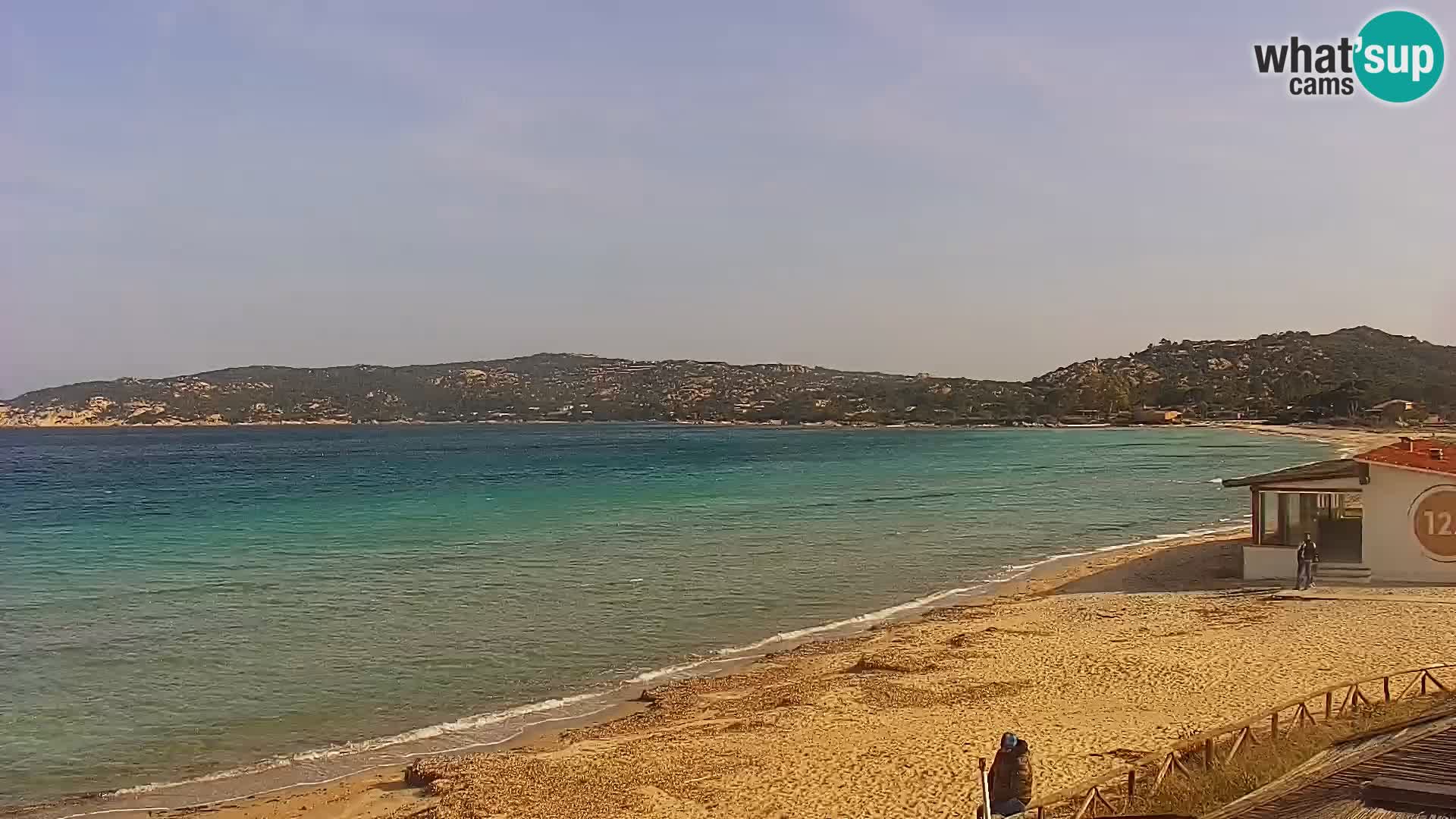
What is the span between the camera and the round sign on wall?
20734 millimetres

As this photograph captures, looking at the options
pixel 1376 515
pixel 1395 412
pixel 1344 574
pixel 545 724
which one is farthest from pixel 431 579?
pixel 1395 412

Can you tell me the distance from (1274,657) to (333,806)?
13.2 metres

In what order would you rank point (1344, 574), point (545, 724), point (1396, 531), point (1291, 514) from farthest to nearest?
point (1291, 514), point (1344, 574), point (1396, 531), point (545, 724)

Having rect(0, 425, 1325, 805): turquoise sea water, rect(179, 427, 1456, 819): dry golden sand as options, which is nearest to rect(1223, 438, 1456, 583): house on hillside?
rect(179, 427, 1456, 819): dry golden sand

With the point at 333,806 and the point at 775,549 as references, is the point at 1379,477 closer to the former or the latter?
the point at 775,549

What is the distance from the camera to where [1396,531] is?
2108 cm

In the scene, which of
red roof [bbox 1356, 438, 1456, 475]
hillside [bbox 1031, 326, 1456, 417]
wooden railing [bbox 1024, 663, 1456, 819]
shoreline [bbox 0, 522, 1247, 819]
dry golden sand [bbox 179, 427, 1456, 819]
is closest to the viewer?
wooden railing [bbox 1024, 663, 1456, 819]

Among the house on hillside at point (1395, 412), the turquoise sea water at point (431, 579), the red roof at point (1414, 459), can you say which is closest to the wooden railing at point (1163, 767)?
the turquoise sea water at point (431, 579)

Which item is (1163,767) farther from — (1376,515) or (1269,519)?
(1269,519)

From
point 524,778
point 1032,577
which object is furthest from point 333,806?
point 1032,577

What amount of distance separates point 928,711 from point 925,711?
4 cm

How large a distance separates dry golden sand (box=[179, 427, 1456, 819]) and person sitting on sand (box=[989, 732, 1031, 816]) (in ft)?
8.48

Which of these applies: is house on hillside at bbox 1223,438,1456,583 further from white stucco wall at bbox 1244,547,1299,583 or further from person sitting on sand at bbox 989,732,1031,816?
person sitting on sand at bbox 989,732,1031,816

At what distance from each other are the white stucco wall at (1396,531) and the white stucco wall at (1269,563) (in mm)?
1390
